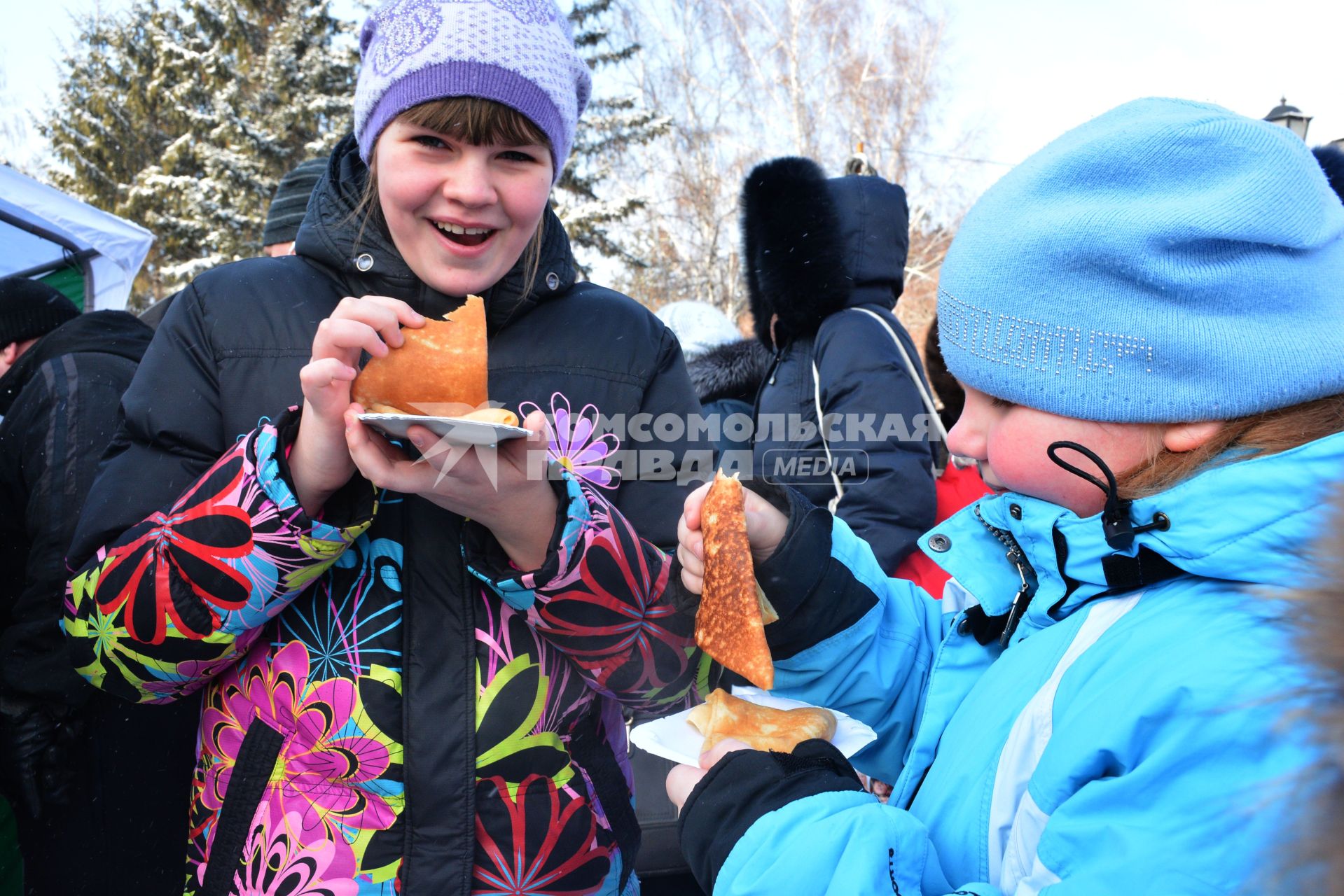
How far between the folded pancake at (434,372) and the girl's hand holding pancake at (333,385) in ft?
0.07

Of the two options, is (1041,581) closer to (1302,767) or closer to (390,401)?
(1302,767)

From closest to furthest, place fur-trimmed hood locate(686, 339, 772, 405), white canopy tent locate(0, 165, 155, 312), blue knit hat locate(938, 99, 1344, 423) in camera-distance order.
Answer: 1. blue knit hat locate(938, 99, 1344, 423)
2. white canopy tent locate(0, 165, 155, 312)
3. fur-trimmed hood locate(686, 339, 772, 405)

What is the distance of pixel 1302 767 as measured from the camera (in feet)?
1.82

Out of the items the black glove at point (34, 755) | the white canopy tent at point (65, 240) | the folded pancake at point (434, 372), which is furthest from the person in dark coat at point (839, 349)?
the white canopy tent at point (65, 240)

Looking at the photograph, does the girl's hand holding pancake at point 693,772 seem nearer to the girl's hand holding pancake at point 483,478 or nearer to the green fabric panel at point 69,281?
the girl's hand holding pancake at point 483,478

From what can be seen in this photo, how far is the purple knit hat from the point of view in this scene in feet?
4.57

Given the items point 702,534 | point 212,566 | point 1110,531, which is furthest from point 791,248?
point 212,566

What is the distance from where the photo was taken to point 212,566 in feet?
3.95

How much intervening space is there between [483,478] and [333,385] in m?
0.24

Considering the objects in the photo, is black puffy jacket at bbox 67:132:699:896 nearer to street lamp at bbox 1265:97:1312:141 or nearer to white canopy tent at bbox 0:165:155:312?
white canopy tent at bbox 0:165:155:312

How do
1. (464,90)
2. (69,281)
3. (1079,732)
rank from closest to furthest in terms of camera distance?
(1079,732) → (464,90) → (69,281)

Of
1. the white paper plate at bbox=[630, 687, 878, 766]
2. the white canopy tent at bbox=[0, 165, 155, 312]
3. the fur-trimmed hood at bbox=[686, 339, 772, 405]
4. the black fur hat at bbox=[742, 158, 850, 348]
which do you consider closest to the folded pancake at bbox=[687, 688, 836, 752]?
the white paper plate at bbox=[630, 687, 878, 766]

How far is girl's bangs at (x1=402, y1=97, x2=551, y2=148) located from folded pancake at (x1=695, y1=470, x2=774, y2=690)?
0.69 metres

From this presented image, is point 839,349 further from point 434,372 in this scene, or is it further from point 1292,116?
point 1292,116
